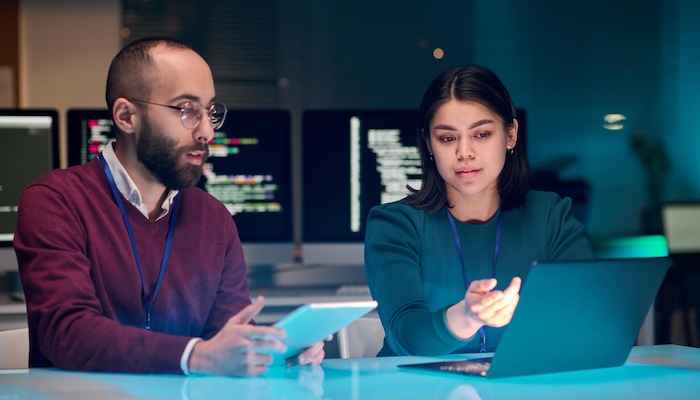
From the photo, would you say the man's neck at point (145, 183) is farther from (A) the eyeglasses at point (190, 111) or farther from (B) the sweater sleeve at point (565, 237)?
(B) the sweater sleeve at point (565, 237)

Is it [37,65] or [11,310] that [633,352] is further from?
[37,65]

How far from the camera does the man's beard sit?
1.84 meters

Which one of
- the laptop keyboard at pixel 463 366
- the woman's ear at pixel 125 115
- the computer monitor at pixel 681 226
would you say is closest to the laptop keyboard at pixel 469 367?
the laptop keyboard at pixel 463 366

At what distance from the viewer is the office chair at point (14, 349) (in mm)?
1869

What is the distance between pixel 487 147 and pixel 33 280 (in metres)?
0.98

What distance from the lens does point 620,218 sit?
5.35 m

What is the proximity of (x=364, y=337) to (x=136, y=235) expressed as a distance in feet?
1.94

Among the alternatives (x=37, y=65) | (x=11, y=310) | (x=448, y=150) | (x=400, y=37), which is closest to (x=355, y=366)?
(x=448, y=150)

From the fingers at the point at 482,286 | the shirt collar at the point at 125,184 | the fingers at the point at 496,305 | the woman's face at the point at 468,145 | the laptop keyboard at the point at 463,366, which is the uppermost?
the woman's face at the point at 468,145

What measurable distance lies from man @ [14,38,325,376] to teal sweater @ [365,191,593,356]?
31 cm

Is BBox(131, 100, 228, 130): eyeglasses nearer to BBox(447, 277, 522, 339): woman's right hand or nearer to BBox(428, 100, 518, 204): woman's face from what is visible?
BBox(428, 100, 518, 204): woman's face

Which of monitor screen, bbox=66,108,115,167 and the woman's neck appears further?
monitor screen, bbox=66,108,115,167

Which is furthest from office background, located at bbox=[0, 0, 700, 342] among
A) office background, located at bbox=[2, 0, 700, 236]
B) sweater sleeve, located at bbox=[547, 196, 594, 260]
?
sweater sleeve, located at bbox=[547, 196, 594, 260]

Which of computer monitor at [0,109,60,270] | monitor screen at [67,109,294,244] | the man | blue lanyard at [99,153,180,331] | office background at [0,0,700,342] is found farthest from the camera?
office background at [0,0,700,342]
